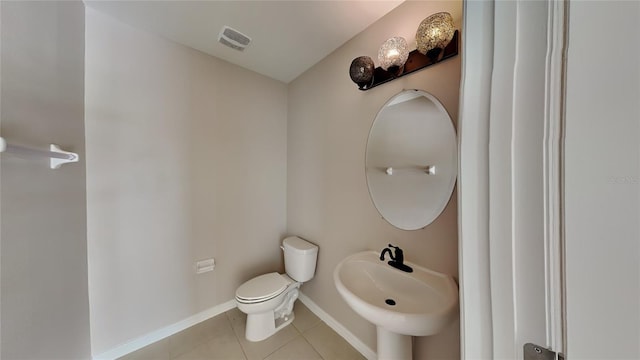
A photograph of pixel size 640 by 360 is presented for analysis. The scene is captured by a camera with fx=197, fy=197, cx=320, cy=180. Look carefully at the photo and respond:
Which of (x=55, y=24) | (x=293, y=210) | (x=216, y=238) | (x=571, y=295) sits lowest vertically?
(x=216, y=238)

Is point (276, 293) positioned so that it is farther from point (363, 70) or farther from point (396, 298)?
point (363, 70)

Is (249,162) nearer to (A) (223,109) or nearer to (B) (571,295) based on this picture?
(A) (223,109)

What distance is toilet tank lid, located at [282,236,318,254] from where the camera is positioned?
1.70 m

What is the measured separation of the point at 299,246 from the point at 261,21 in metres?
1.72

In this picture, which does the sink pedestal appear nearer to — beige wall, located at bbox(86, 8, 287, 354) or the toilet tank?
the toilet tank

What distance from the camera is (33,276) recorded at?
0.85m

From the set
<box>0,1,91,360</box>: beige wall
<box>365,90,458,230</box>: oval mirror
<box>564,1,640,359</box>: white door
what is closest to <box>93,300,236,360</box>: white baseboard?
<box>0,1,91,360</box>: beige wall

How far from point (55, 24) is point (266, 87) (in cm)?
127

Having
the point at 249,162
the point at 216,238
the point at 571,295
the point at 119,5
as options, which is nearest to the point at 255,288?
the point at 216,238

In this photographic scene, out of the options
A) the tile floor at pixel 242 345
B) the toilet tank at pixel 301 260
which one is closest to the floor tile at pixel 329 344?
the tile floor at pixel 242 345

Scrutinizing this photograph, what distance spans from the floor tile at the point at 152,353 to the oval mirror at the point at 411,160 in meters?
1.81

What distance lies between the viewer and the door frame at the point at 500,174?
0.90ft

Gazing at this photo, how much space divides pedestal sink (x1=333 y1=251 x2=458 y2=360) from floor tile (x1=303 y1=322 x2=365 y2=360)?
0.44 m

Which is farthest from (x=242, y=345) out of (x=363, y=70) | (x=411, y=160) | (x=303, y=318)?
(x=363, y=70)
